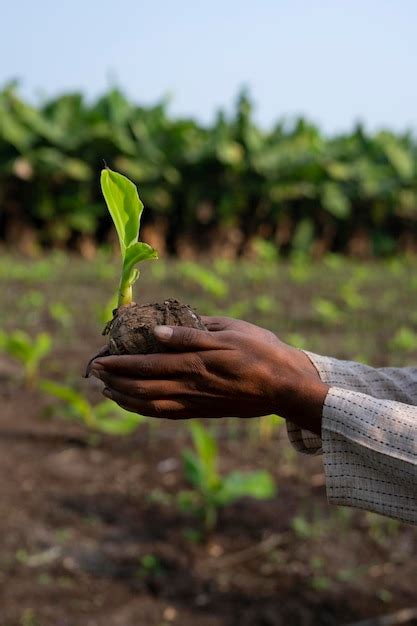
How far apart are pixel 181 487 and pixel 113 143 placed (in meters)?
9.06

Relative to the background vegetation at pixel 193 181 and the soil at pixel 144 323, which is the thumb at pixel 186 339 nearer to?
the soil at pixel 144 323

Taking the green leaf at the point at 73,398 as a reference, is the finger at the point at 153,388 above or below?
below

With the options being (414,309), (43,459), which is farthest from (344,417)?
(414,309)

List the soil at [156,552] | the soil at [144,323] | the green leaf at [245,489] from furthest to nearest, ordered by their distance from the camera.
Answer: the green leaf at [245,489]
the soil at [156,552]
the soil at [144,323]

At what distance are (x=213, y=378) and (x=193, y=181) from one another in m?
11.8

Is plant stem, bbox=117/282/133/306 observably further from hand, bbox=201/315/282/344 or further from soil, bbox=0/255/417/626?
soil, bbox=0/255/417/626

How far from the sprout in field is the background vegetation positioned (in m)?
10.5

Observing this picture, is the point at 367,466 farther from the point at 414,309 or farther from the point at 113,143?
the point at 113,143

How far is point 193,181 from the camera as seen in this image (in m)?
13.0

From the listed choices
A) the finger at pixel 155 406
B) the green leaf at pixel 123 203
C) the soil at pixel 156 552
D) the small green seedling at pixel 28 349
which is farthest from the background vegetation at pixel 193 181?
the finger at pixel 155 406

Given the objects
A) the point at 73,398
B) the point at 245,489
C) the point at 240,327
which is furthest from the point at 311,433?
the point at 73,398

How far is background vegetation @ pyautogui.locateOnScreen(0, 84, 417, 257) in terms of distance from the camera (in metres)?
12.3

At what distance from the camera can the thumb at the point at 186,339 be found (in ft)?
4.50

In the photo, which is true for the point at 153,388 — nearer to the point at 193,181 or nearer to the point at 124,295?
the point at 124,295
